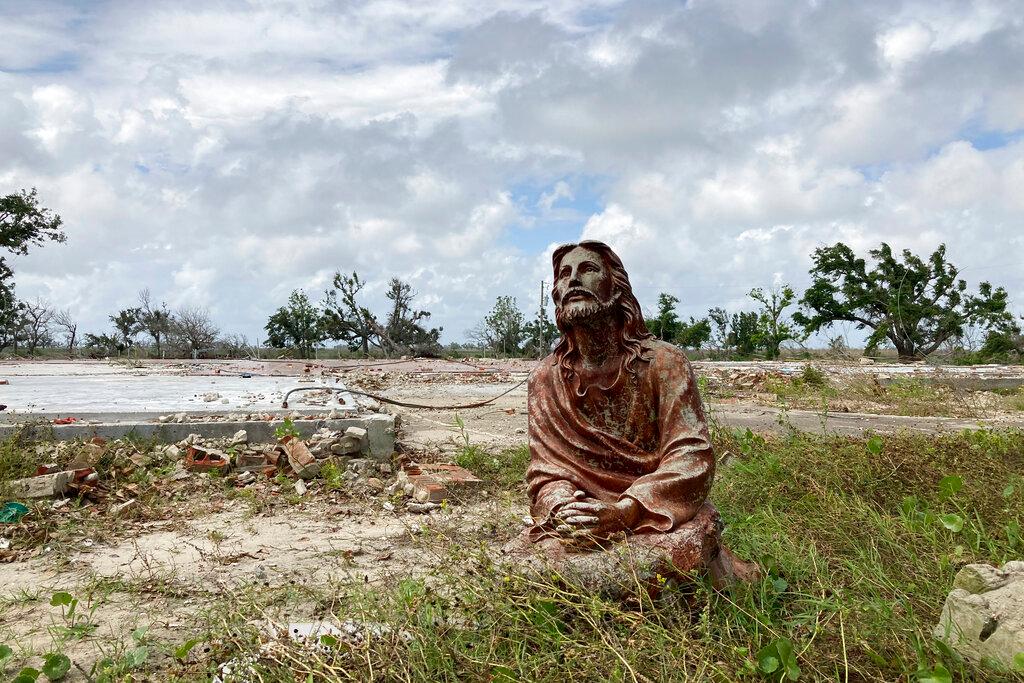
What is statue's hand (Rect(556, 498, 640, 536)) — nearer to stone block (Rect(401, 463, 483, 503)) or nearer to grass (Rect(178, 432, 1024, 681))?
grass (Rect(178, 432, 1024, 681))

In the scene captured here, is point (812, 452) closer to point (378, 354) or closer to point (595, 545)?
point (595, 545)

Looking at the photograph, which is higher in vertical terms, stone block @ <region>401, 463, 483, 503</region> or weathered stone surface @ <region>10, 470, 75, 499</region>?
weathered stone surface @ <region>10, 470, 75, 499</region>

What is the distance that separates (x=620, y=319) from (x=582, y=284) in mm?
244

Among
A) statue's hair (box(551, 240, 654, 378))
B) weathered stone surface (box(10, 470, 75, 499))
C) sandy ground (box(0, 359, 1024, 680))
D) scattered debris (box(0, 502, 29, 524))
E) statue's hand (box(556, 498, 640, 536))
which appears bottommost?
sandy ground (box(0, 359, 1024, 680))

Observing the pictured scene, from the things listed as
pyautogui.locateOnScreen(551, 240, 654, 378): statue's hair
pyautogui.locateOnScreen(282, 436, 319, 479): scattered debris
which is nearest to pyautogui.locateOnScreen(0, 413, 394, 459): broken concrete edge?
pyautogui.locateOnScreen(282, 436, 319, 479): scattered debris

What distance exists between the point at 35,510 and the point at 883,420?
911 cm

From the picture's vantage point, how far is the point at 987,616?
2.46 metres

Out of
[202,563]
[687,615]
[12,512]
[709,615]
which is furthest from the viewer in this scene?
[12,512]

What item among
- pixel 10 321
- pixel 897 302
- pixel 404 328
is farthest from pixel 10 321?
pixel 897 302

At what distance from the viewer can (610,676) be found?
7.15 feet

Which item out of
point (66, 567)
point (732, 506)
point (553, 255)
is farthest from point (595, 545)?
point (66, 567)

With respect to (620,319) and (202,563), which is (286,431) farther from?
(620,319)

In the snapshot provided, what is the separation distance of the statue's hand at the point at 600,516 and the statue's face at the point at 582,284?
2.72 ft

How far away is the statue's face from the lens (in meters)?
3.31
